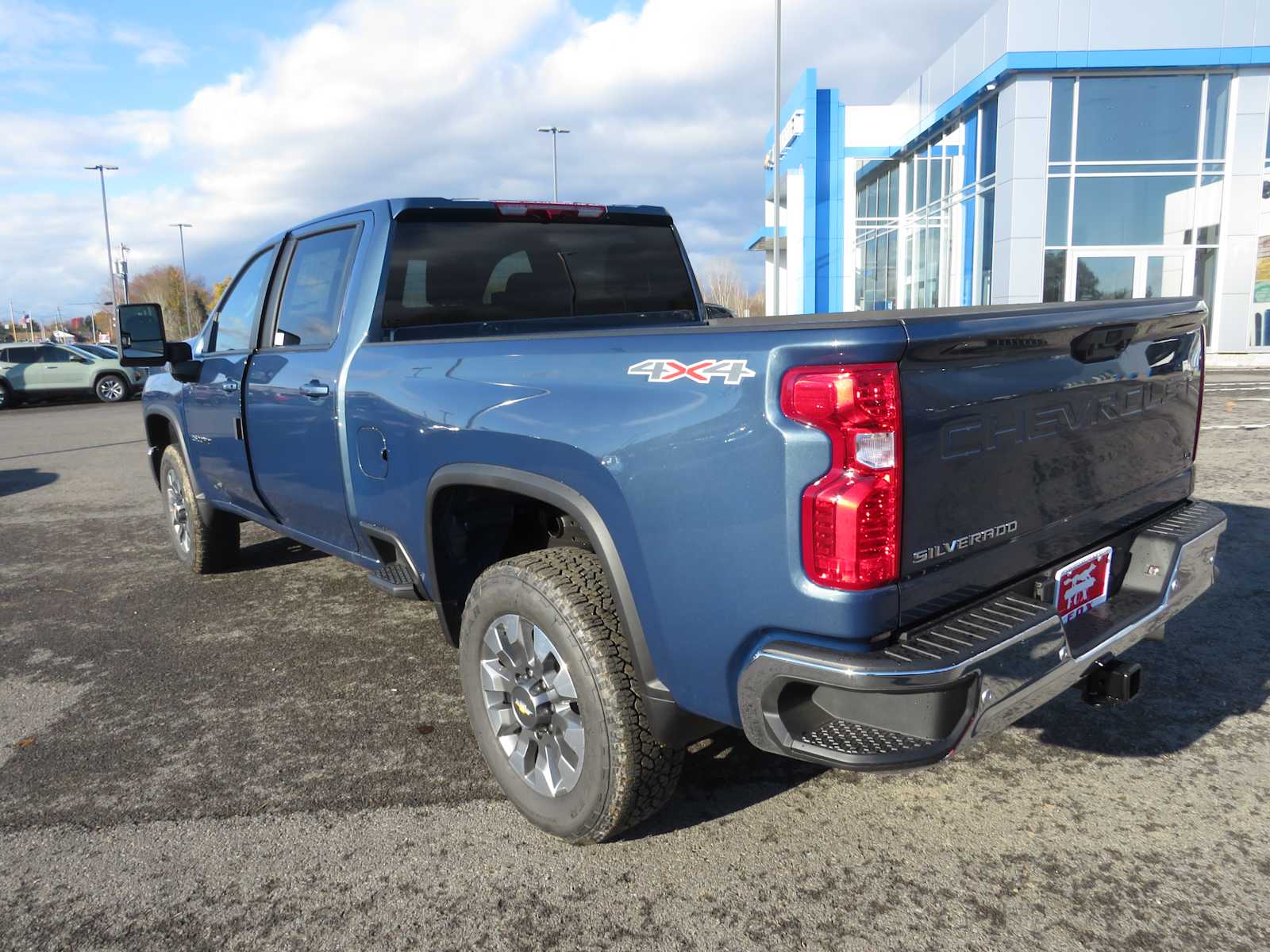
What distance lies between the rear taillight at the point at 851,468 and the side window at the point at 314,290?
7.71 feet

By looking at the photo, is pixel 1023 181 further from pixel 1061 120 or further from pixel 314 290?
pixel 314 290

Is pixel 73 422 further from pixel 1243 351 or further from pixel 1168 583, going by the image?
→ pixel 1243 351

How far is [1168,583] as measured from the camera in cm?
284

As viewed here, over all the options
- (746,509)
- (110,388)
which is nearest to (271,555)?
(746,509)

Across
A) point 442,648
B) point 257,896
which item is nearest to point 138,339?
point 442,648

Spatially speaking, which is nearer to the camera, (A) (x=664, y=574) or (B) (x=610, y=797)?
(A) (x=664, y=574)

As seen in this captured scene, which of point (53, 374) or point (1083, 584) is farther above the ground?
point (1083, 584)

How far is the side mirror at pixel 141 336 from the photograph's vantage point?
4.73 meters

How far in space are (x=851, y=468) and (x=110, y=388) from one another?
26.2 metres

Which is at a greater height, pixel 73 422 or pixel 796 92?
pixel 796 92

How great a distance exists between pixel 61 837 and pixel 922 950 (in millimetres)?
2534

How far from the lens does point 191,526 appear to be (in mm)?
5625

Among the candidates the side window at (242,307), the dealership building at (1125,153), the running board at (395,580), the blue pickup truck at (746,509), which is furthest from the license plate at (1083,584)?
the dealership building at (1125,153)

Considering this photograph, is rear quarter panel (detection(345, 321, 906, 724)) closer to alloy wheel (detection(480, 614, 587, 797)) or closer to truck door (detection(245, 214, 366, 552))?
alloy wheel (detection(480, 614, 587, 797))
